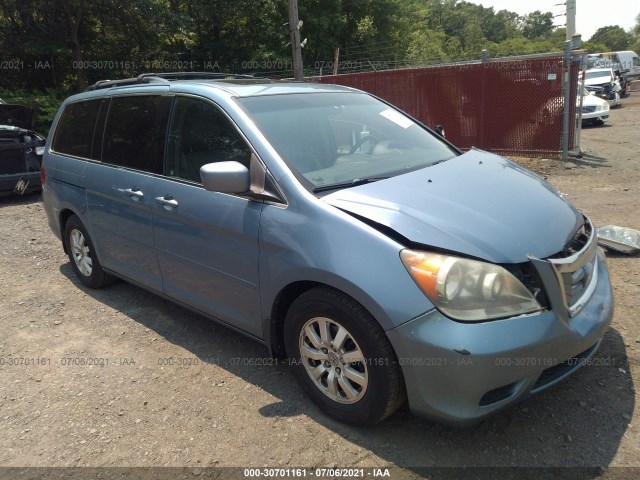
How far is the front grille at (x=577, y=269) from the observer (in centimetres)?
244

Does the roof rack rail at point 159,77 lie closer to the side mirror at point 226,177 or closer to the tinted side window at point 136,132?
the tinted side window at point 136,132

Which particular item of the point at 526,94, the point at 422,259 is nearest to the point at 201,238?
the point at 422,259

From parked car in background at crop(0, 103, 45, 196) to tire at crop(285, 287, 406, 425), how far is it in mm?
7526

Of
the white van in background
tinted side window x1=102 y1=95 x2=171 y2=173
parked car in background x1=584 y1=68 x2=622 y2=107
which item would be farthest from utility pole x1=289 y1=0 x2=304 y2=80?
the white van in background

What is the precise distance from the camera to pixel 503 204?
108 inches

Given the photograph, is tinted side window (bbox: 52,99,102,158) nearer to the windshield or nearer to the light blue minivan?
the light blue minivan

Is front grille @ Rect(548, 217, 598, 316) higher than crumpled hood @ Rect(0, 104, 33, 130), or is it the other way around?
crumpled hood @ Rect(0, 104, 33, 130)

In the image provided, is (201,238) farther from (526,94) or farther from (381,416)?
(526,94)

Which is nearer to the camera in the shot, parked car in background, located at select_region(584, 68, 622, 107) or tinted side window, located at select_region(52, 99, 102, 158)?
tinted side window, located at select_region(52, 99, 102, 158)

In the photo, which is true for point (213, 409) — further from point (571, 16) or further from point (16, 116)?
point (571, 16)

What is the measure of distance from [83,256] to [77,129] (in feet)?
3.76

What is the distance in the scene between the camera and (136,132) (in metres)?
3.88

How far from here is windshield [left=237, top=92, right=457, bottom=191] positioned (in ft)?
9.89

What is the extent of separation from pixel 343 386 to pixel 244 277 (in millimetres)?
851
